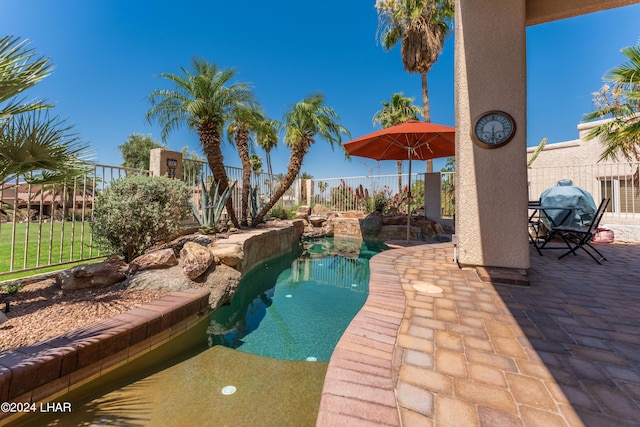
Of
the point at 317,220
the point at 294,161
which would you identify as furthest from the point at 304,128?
the point at 317,220

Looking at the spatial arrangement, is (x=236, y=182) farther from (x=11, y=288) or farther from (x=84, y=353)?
(x=84, y=353)

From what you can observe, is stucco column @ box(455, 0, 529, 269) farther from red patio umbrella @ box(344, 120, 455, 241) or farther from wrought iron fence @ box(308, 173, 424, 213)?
wrought iron fence @ box(308, 173, 424, 213)

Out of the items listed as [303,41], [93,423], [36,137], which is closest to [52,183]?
[36,137]

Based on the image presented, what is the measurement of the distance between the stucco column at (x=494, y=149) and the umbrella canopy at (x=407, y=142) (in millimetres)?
1813

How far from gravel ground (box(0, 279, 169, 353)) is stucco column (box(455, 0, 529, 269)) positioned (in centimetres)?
401

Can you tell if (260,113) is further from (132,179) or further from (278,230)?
(132,179)

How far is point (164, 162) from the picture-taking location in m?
5.48

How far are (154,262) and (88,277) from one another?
674 millimetres

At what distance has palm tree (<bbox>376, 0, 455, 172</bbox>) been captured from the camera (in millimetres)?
10695

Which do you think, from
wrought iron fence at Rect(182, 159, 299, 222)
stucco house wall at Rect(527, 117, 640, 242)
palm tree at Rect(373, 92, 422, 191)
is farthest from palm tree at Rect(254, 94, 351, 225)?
palm tree at Rect(373, 92, 422, 191)

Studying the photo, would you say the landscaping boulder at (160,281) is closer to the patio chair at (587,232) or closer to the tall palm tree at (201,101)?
the tall palm tree at (201,101)

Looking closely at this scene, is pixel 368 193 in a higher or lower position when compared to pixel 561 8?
lower

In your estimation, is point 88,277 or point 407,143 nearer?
point 88,277

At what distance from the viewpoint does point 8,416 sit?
1401mm
